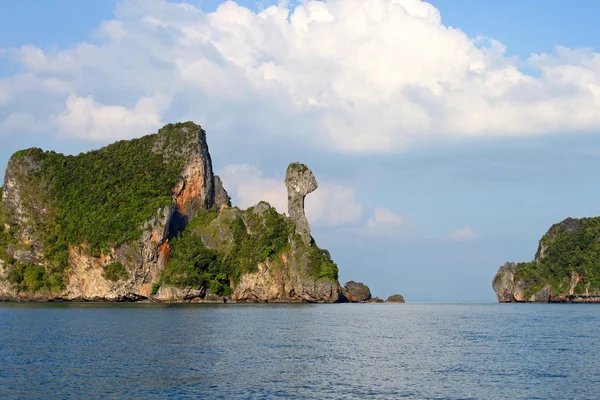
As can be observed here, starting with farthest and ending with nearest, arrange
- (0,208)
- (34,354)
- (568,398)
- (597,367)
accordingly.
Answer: (0,208) < (34,354) < (597,367) < (568,398)

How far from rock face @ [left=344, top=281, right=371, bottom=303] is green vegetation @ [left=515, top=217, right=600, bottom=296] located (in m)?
43.7

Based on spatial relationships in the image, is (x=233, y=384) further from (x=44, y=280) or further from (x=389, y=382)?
(x=44, y=280)

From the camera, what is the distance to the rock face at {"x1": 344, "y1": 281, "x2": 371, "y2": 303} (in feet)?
490

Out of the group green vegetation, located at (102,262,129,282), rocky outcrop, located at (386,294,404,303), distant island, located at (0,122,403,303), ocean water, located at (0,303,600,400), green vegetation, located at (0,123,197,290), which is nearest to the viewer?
ocean water, located at (0,303,600,400)

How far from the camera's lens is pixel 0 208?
14088 cm

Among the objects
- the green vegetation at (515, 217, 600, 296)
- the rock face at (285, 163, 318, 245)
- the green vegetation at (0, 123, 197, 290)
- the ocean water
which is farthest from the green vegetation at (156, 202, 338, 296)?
the green vegetation at (515, 217, 600, 296)

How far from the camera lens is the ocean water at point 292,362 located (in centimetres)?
3058

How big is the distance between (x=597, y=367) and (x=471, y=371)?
800cm

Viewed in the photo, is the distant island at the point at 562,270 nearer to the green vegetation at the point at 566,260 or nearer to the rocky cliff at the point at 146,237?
the green vegetation at the point at 566,260

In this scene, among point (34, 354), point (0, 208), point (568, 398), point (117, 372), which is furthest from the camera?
point (0, 208)

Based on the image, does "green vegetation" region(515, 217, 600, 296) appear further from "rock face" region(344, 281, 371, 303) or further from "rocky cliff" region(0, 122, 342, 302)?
"rocky cliff" region(0, 122, 342, 302)

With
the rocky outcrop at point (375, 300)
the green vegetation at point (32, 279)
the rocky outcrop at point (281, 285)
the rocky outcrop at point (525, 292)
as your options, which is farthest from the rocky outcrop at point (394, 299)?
the green vegetation at point (32, 279)

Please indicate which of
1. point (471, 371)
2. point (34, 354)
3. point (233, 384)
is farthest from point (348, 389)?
point (34, 354)

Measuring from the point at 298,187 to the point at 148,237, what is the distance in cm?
3143
